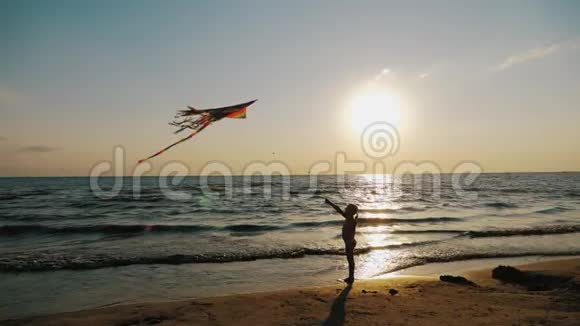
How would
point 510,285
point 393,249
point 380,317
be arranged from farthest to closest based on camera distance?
point 393,249
point 510,285
point 380,317

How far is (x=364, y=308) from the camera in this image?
617 cm

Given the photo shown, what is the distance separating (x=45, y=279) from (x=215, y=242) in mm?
6414

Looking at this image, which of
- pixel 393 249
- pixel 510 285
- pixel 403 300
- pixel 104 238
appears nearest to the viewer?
pixel 403 300

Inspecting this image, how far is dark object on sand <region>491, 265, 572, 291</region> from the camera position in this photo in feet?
24.1

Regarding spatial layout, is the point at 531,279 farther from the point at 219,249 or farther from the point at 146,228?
the point at 146,228

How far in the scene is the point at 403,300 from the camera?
6.59m

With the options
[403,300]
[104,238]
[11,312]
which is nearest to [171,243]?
[104,238]

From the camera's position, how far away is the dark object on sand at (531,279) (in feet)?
24.1

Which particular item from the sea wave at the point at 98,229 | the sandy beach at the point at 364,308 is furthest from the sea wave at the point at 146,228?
the sandy beach at the point at 364,308

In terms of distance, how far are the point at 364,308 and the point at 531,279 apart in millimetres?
4430

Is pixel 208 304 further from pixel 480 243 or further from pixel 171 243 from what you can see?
pixel 480 243

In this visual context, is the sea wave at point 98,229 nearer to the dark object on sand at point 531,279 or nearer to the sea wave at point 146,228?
the sea wave at point 146,228

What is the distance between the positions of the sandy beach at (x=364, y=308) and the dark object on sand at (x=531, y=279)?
0.25m

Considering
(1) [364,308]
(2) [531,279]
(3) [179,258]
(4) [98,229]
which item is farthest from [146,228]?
(2) [531,279]
